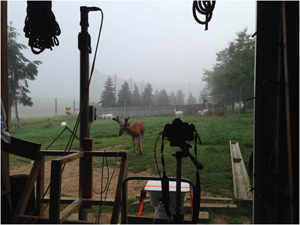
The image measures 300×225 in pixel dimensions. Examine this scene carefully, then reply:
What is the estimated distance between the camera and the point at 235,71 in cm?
192

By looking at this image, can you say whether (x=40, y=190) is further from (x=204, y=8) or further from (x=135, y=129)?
(x=204, y=8)

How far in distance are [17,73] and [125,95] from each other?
51.0 inches

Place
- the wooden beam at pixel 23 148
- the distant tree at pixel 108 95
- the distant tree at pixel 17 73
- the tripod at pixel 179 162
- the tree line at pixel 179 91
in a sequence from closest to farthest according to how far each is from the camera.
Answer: the tripod at pixel 179 162
the wooden beam at pixel 23 148
the tree line at pixel 179 91
the distant tree at pixel 108 95
the distant tree at pixel 17 73

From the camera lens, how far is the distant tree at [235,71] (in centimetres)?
179

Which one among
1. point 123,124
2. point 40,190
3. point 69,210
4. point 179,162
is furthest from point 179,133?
point 123,124

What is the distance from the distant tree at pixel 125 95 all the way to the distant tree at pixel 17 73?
1.07 m

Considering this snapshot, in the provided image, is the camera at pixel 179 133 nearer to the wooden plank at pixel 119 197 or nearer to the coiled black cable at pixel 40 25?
the wooden plank at pixel 119 197

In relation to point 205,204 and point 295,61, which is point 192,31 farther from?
point 205,204

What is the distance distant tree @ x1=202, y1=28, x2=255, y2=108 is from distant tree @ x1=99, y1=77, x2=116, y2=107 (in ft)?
2.95

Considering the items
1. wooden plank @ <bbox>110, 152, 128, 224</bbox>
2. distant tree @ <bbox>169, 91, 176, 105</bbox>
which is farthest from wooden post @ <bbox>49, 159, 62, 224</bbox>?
distant tree @ <bbox>169, 91, 176, 105</bbox>

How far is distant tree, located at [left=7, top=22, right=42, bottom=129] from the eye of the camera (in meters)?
2.36

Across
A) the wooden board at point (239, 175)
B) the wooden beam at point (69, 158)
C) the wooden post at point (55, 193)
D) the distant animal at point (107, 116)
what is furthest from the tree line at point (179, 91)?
the wooden post at point (55, 193)

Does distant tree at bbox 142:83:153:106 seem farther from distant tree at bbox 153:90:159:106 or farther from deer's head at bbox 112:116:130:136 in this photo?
deer's head at bbox 112:116:130:136

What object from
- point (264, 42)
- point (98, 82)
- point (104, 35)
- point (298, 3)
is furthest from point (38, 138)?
point (298, 3)
